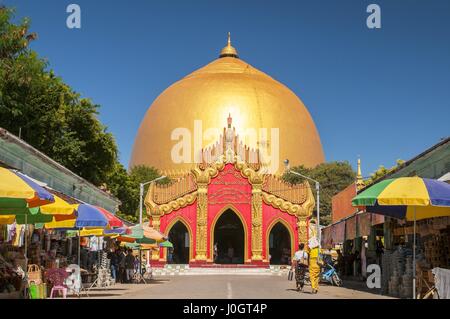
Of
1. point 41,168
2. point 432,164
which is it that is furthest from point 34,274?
point 432,164

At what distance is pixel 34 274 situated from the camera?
48.5 feet

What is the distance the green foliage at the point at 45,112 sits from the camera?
29.5 metres

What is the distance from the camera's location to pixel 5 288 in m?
12.6

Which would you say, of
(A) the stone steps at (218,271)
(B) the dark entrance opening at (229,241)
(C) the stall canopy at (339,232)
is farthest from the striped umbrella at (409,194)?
(B) the dark entrance opening at (229,241)

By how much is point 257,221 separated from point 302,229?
3.08m

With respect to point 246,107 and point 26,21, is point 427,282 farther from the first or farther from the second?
point 246,107

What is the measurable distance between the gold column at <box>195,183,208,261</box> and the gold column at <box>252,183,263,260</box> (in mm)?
3115

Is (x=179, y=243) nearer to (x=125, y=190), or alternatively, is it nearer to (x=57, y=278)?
(x=125, y=190)

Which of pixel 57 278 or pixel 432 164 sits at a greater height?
pixel 432 164

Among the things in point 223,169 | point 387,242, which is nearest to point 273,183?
point 223,169

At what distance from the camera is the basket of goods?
1466 centimetres

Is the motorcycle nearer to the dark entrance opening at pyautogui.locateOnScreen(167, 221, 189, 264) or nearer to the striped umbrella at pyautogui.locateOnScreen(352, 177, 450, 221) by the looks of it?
the striped umbrella at pyautogui.locateOnScreen(352, 177, 450, 221)

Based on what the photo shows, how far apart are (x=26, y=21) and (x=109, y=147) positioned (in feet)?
28.3

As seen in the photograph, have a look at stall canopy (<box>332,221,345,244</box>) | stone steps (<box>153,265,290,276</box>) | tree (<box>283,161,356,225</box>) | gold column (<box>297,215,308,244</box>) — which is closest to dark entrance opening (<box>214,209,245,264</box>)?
tree (<box>283,161,356,225</box>)
